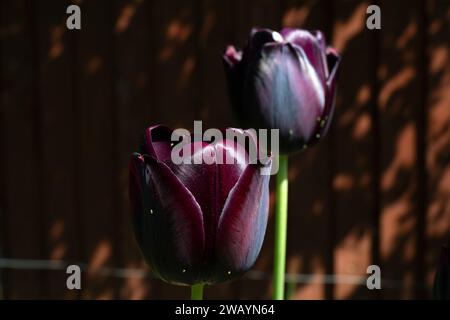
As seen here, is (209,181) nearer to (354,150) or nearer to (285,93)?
(285,93)

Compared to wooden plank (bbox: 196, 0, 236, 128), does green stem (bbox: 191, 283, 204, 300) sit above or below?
below

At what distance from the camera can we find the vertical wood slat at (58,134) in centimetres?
271

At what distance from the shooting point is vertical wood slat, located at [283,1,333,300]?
8.33 ft

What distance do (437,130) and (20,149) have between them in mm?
1487

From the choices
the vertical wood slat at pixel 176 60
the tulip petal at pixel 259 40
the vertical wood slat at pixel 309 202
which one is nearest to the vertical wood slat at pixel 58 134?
the vertical wood slat at pixel 176 60

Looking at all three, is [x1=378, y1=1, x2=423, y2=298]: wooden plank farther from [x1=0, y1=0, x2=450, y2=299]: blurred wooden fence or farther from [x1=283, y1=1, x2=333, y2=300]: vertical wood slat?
[x1=283, y1=1, x2=333, y2=300]: vertical wood slat

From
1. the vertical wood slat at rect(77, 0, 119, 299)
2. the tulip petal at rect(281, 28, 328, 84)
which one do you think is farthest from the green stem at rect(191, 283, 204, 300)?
the vertical wood slat at rect(77, 0, 119, 299)

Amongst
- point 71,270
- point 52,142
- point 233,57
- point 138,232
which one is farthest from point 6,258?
point 138,232

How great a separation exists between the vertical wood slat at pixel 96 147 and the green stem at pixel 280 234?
1.66 metres

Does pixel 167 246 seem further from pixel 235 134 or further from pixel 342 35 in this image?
pixel 342 35

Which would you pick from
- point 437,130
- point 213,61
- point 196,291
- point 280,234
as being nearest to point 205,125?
point 213,61

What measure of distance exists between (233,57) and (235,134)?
0.38 meters

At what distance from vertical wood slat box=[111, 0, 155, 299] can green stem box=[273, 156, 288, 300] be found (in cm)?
157

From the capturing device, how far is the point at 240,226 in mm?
838
